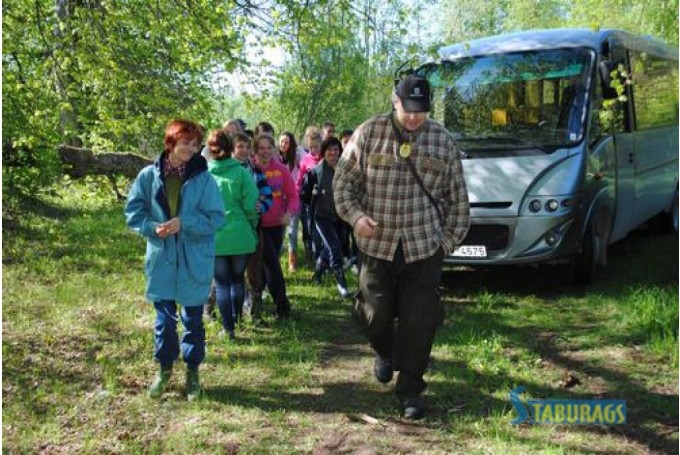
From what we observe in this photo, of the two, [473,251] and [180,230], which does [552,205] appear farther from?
[180,230]

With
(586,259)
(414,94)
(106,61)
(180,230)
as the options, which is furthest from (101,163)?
(414,94)

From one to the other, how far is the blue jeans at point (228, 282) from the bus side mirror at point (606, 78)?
421 cm

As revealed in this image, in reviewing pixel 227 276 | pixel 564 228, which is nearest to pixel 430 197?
pixel 227 276

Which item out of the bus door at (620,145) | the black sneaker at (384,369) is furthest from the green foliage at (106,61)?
the bus door at (620,145)

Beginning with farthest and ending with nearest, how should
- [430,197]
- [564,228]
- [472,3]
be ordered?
[472,3], [564,228], [430,197]

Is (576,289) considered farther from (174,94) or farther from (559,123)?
(174,94)

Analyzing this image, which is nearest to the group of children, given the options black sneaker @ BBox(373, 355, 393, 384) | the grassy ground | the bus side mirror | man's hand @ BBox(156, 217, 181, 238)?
man's hand @ BBox(156, 217, 181, 238)

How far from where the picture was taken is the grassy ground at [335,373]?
13.1ft

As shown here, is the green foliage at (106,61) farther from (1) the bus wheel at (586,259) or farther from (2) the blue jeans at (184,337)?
(1) the bus wheel at (586,259)

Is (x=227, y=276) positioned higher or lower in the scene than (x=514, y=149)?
lower

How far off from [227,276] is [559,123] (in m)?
3.98

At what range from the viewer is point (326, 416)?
4387 mm

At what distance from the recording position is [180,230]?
4.45 m

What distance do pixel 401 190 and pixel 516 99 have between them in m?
4.01
